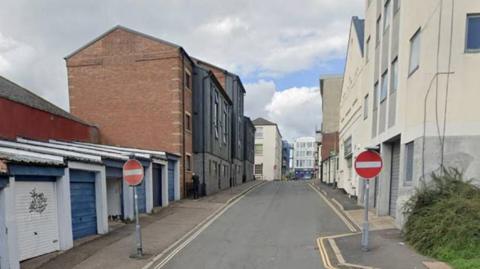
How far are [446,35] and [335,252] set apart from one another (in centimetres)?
703

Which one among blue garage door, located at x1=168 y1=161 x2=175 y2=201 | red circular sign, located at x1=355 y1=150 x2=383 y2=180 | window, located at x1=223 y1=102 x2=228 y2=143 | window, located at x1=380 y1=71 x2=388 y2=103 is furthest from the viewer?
window, located at x1=223 y1=102 x2=228 y2=143

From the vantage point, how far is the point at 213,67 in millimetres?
32906

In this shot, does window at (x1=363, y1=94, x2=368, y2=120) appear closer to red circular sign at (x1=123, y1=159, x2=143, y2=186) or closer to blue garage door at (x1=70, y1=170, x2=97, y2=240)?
red circular sign at (x1=123, y1=159, x2=143, y2=186)

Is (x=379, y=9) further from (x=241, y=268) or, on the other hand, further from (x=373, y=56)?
(x=241, y=268)

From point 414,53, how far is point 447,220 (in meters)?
5.76

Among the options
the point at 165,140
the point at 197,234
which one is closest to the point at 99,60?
the point at 165,140

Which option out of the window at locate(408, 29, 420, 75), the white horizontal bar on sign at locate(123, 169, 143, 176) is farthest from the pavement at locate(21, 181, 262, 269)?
the window at locate(408, 29, 420, 75)

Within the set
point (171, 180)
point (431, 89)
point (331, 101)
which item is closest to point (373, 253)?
point (431, 89)

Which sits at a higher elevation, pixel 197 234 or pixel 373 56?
pixel 373 56

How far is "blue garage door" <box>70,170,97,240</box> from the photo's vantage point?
10773 millimetres

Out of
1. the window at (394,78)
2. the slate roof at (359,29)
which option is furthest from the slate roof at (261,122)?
the window at (394,78)

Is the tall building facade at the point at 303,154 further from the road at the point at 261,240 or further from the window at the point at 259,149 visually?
the road at the point at 261,240

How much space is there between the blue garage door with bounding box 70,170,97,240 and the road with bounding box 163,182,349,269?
3635 mm

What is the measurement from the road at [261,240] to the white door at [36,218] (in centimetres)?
354
